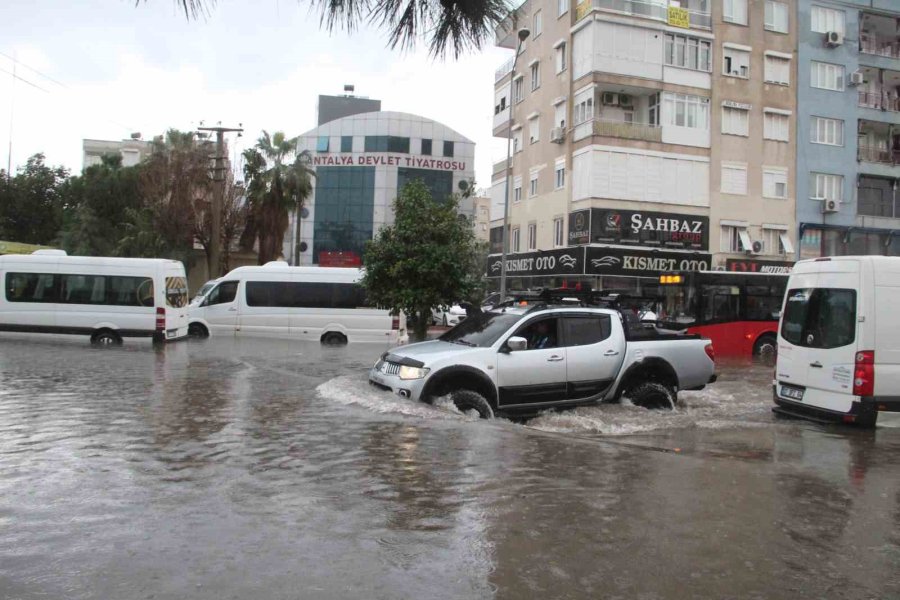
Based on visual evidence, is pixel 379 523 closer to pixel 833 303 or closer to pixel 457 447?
pixel 457 447

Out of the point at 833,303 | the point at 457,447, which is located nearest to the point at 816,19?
the point at 833,303

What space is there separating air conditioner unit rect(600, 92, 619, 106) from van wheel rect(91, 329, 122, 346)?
25.7m

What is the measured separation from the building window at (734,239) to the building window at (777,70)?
7.87 metres

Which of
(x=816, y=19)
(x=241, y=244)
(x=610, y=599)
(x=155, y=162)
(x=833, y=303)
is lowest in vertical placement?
(x=610, y=599)

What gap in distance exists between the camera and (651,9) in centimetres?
3544

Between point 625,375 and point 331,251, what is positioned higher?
point 331,251

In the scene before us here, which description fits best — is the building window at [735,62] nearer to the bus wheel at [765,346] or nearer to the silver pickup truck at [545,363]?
the bus wheel at [765,346]

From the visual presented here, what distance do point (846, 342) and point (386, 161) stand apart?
6348cm

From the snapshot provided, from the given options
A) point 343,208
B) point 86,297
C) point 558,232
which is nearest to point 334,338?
point 86,297

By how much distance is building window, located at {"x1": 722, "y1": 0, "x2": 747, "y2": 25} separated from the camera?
123 ft

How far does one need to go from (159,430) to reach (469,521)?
14.4 ft

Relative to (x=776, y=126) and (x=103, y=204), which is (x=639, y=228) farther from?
(x=103, y=204)

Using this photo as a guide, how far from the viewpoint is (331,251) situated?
7169cm

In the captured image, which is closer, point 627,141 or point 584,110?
point 627,141
